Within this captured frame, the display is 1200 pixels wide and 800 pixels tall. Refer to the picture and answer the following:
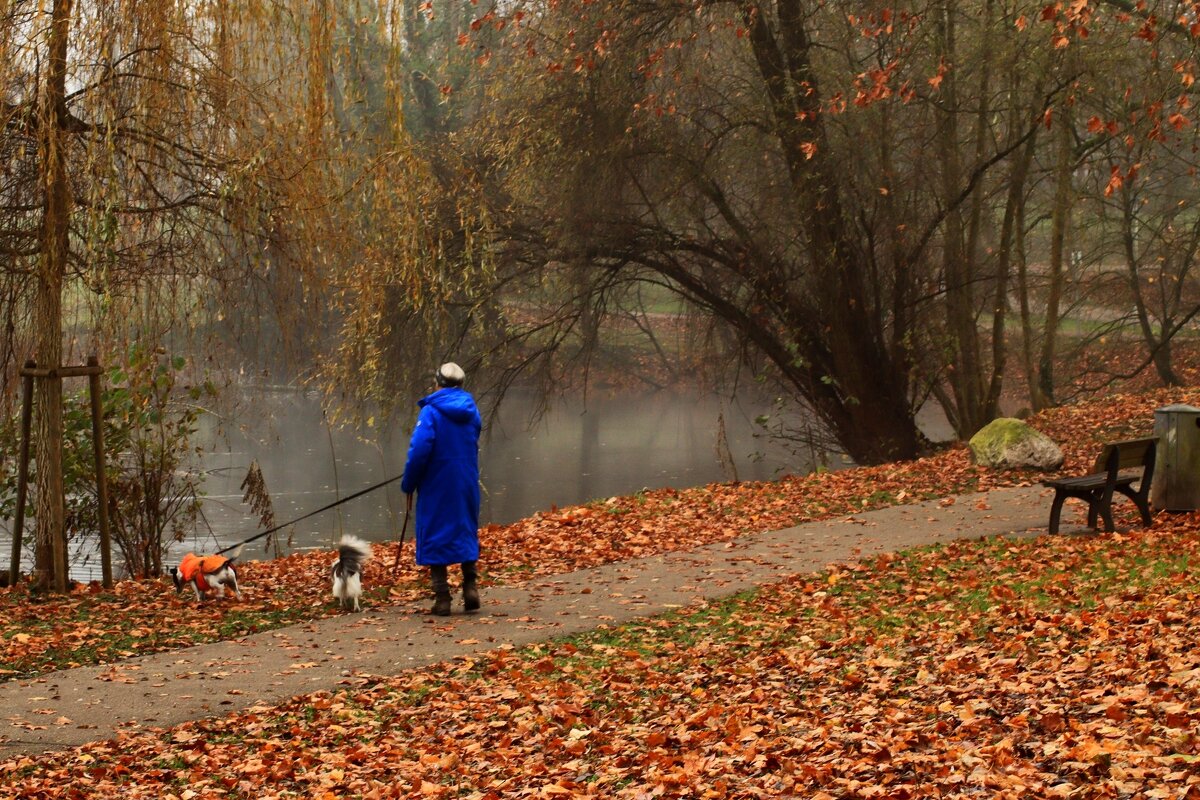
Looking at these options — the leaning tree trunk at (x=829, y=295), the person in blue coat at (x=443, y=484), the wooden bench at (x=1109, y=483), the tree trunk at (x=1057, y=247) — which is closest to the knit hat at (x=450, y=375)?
the person in blue coat at (x=443, y=484)

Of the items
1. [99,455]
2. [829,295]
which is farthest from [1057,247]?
[99,455]

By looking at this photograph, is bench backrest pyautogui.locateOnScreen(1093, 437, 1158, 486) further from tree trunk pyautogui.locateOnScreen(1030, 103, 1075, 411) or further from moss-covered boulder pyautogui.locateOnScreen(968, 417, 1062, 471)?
tree trunk pyautogui.locateOnScreen(1030, 103, 1075, 411)

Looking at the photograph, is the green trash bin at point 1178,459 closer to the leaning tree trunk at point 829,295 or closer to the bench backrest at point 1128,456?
the bench backrest at point 1128,456

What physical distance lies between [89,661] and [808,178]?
13.0m

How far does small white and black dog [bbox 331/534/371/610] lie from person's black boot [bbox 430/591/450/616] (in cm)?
68

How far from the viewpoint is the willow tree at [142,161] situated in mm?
9383

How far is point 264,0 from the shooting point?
10258mm

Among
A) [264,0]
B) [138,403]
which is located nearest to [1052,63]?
[264,0]

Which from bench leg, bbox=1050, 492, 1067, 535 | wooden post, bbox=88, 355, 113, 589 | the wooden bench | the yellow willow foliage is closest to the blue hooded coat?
the yellow willow foliage

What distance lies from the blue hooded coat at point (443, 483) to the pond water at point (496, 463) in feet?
13.4

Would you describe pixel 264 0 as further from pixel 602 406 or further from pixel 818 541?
pixel 602 406

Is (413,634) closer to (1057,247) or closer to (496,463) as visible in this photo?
(1057,247)

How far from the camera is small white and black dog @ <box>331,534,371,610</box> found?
31.8ft

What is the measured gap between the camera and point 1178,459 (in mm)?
11781
